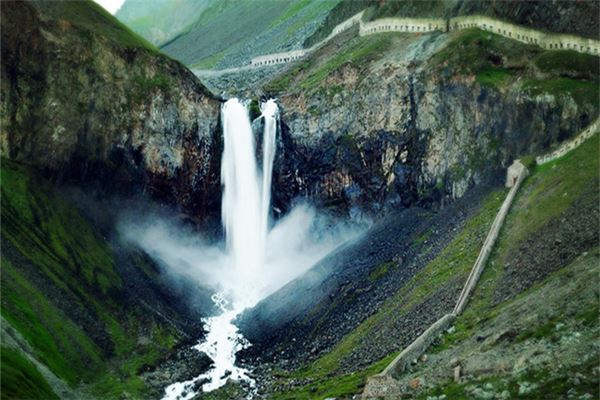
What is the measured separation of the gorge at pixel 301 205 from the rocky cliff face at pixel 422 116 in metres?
0.30

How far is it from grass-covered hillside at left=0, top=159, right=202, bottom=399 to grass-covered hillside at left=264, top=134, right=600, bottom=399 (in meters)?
18.9

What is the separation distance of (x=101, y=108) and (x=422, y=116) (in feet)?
138

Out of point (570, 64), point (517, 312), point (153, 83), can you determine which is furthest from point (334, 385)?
point (153, 83)

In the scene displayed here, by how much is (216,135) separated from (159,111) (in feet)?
30.7

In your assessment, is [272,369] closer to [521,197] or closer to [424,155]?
[521,197]

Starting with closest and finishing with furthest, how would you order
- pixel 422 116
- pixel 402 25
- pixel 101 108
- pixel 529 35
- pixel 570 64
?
pixel 570 64 < pixel 422 116 < pixel 529 35 < pixel 101 108 < pixel 402 25

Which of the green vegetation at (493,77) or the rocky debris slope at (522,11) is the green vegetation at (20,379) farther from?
the rocky debris slope at (522,11)

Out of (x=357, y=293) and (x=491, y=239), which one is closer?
(x=491, y=239)

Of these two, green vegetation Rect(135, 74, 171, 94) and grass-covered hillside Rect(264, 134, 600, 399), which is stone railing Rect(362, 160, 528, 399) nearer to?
Answer: grass-covered hillside Rect(264, 134, 600, 399)

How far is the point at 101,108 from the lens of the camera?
399 feet

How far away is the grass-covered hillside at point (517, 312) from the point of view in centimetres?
5944

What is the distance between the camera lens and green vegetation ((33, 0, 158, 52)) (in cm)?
12294

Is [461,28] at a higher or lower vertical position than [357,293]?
higher

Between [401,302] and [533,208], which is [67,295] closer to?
[401,302]
